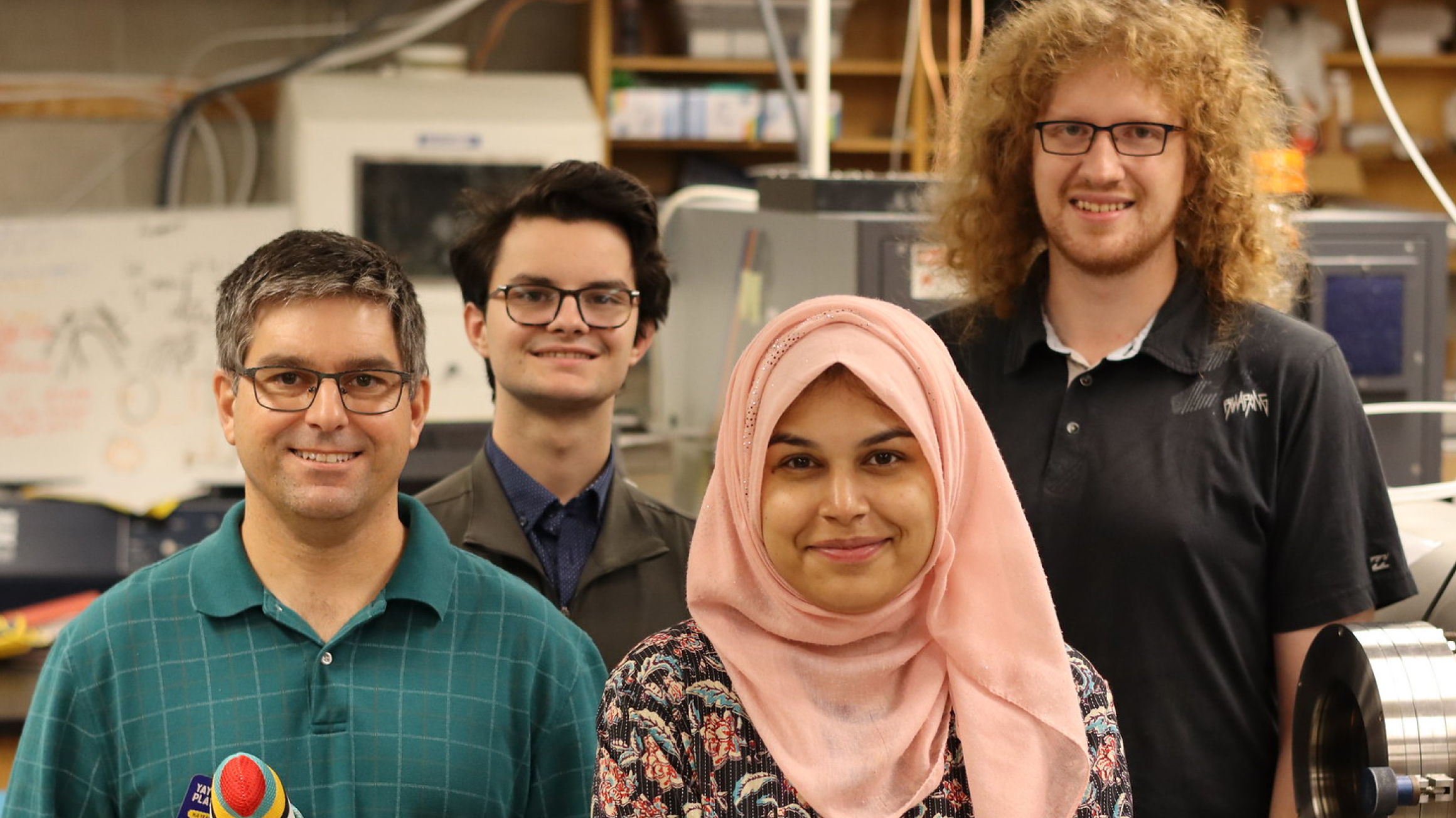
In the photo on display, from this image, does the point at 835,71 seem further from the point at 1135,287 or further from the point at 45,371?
the point at 1135,287

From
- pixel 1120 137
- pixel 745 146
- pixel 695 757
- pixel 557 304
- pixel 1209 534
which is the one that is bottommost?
pixel 695 757

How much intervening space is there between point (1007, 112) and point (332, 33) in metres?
3.14

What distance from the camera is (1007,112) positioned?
5.25ft

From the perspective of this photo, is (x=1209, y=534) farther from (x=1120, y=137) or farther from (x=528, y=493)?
(x=528, y=493)

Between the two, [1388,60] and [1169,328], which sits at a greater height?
[1388,60]

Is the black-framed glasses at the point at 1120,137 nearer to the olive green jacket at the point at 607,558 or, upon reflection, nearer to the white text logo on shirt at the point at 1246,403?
the white text logo on shirt at the point at 1246,403

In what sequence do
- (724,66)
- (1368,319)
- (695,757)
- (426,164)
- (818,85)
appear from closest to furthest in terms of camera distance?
(695,757) < (1368,319) < (818,85) < (426,164) < (724,66)

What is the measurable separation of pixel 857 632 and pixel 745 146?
343cm

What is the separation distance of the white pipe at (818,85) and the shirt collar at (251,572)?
102 cm

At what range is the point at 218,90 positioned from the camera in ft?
13.4

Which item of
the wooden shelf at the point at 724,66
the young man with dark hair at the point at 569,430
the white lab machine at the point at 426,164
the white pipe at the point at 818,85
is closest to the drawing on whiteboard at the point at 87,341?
the white lab machine at the point at 426,164

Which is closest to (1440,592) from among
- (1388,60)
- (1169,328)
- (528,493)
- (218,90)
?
(1169,328)

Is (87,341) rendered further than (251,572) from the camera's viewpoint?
Yes

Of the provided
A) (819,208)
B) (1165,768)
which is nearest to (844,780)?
(1165,768)
